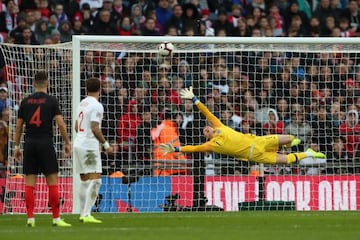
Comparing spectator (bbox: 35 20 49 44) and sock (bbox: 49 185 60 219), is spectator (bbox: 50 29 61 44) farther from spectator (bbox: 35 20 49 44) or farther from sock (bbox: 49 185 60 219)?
sock (bbox: 49 185 60 219)

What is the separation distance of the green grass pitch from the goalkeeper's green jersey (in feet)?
6.26

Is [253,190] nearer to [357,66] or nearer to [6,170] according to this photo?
[357,66]

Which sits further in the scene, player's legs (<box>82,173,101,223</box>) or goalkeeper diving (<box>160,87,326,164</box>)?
goalkeeper diving (<box>160,87,326,164</box>)

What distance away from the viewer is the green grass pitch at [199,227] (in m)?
12.8

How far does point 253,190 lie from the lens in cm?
2083

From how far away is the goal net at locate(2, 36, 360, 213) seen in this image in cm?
2048

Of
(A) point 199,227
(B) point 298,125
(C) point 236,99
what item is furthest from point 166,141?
(A) point 199,227

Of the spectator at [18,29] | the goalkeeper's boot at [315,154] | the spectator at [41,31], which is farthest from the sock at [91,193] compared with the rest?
the spectator at [41,31]

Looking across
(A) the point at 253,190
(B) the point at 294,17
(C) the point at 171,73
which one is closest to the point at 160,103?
(C) the point at 171,73

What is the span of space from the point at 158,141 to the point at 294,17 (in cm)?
739

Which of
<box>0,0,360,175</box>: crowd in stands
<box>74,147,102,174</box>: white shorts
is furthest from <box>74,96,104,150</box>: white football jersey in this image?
<box>0,0,360,175</box>: crowd in stands

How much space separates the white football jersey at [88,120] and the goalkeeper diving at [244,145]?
4049mm

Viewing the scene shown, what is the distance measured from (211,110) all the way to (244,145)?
1.72 metres

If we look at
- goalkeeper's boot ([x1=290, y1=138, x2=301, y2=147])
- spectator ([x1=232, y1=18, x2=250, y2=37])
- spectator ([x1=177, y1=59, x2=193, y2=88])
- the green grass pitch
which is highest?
spectator ([x1=232, y1=18, x2=250, y2=37])
